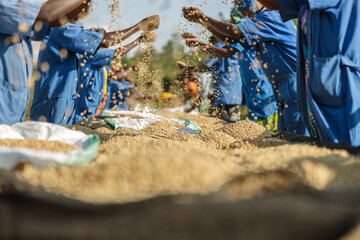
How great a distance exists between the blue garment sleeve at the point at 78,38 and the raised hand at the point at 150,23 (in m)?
0.47

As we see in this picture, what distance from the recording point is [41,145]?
62.8 inches

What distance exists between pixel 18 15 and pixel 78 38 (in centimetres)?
128

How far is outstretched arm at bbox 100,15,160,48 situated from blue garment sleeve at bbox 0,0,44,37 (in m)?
1.16

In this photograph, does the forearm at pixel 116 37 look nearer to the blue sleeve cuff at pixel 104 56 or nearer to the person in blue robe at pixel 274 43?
the person in blue robe at pixel 274 43

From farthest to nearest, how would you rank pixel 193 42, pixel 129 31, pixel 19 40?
pixel 193 42
pixel 129 31
pixel 19 40

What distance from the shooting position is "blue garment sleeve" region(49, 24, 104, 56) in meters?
3.47

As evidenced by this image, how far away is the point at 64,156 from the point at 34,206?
377 millimetres

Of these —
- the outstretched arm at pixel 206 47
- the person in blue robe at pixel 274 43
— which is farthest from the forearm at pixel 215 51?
the person in blue robe at pixel 274 43

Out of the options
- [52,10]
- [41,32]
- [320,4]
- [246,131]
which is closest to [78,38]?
[41,32]

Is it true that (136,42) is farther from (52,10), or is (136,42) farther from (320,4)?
(320,4)

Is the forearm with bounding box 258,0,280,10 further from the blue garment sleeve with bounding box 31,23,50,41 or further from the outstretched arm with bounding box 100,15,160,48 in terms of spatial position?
the blue garment sleeve with bounding box 31,23,50,41

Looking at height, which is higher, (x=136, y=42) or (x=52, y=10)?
(x=52, y=10)

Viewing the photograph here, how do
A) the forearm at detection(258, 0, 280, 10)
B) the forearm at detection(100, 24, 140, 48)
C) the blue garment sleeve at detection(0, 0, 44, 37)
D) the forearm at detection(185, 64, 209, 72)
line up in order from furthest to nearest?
the forearm at detection(185, 64, 209, 72) < the forearm at detection(100, 24, 140, 48) < the forearm at detection(258, 0, 280, 10) < the blue garment sleeve at detection(0, 0, 44, 37)

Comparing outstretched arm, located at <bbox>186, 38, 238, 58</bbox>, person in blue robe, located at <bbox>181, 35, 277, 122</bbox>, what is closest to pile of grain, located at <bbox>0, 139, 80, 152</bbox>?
outstretched arm, located at <bbox>186, 38, 238, 58</bbox>
